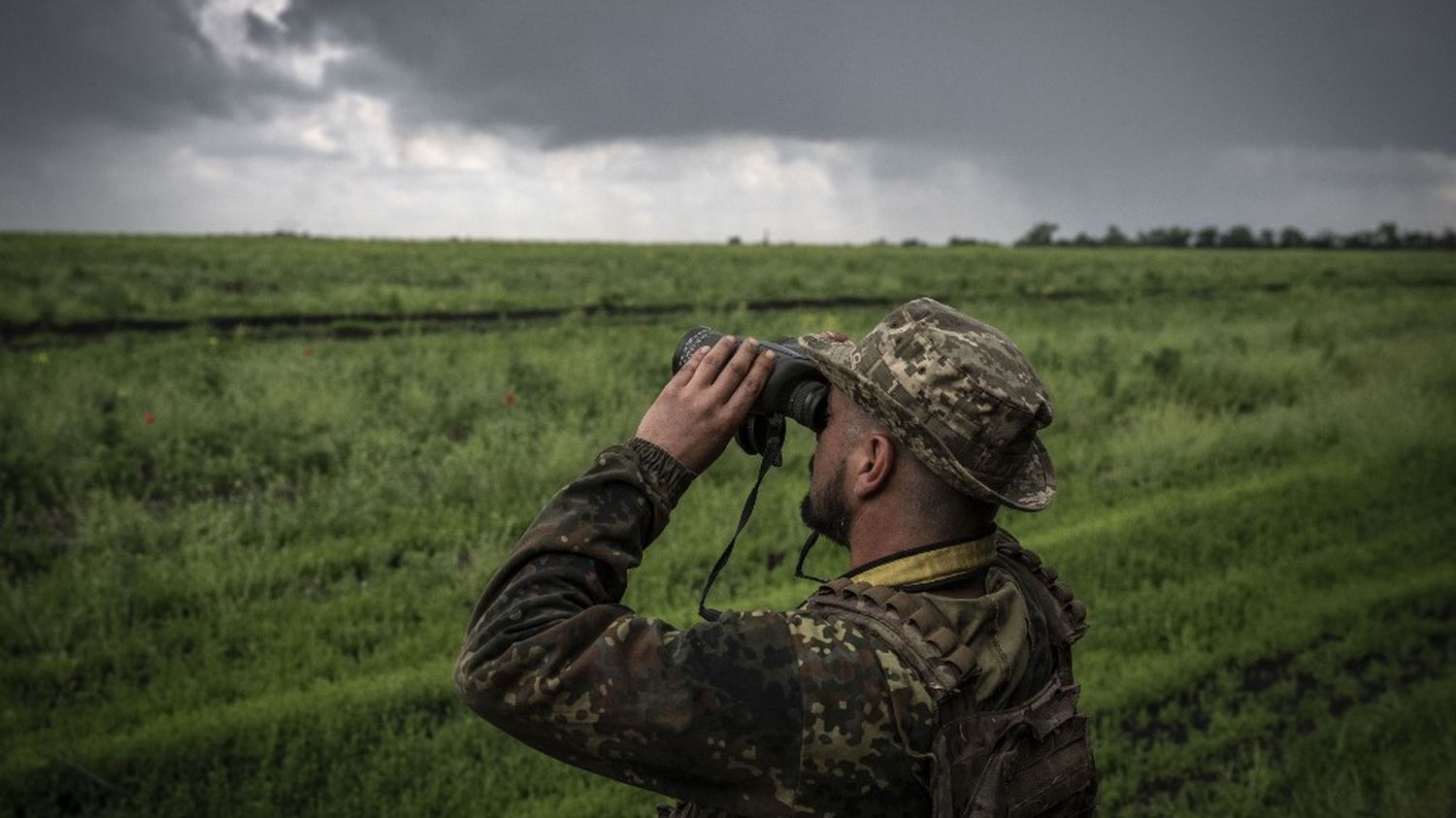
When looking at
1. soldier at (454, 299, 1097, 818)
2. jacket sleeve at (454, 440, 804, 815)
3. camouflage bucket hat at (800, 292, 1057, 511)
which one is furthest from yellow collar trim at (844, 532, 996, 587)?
jacket sleeve at (454, 440, 804, 815)

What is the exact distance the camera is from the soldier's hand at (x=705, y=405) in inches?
74.6

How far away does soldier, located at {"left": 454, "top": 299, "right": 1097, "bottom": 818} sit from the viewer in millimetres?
1708

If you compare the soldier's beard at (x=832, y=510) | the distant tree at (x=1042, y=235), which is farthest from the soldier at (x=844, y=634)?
the distant tree at (x=1042, y=235)

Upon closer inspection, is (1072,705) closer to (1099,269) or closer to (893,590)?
(893,590)

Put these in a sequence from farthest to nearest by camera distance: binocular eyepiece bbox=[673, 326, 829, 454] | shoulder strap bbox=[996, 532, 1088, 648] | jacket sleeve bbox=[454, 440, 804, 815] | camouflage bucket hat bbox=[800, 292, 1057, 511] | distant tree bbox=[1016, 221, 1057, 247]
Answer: distant tree bbox=[1016, 221, 1057, 247] < shoulder strap bbox=[996, 532, 1088, 648] < binocular eyepiece bbox=[673, 326, 829, 454] < camouflage bucket hat bbox=[800, 292, 1057, 511] < jacket sleeve bbox=[454, 440, 804, 815]

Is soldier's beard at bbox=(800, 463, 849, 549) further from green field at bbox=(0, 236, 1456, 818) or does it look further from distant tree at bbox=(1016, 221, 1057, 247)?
distant tree at bbox=(1016, 221, 1057, 247)

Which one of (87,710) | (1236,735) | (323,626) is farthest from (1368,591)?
(87,710)

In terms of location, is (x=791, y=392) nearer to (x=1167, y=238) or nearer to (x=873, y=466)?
(x=873, y=466)

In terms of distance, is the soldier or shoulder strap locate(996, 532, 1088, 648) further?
shoulder strap locate(996, 532, 1088, 648)

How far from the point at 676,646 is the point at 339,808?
312 centimetres

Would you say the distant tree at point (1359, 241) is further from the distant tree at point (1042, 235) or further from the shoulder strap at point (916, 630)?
the shoulder strap at point (916, 630)

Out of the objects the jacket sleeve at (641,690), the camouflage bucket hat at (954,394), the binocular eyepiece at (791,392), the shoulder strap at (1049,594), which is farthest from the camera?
the shoulder strap at (1049,594)

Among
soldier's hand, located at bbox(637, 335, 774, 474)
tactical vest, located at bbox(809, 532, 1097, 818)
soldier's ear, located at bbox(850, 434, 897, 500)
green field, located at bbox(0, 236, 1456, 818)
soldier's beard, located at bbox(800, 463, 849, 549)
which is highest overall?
soldier's hand, located at bbox(637, 335, 774, 474)

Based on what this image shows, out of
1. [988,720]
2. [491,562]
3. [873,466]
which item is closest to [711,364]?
[873,466]
